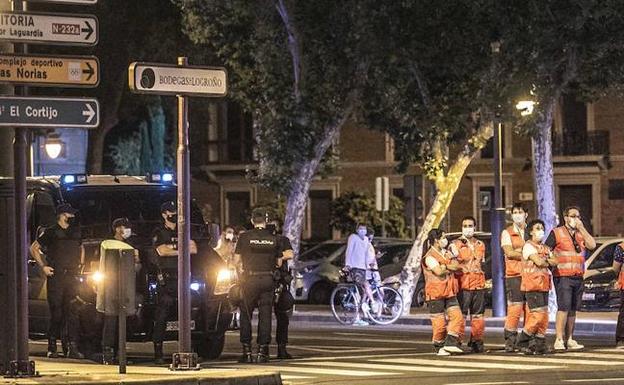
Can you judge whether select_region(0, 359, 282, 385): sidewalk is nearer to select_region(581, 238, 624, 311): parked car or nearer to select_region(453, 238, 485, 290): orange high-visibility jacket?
select_region(453, 238, 485, 290): orange high-visibility jacket

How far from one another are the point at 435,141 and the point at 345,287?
389 cm

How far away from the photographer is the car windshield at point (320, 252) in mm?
35875

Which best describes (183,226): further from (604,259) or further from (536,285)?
(604,259)

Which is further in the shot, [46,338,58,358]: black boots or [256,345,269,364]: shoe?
[46,338,58,358]: black boots

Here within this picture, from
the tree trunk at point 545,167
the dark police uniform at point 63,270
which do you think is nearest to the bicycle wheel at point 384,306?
the tree trunk at point 545,167

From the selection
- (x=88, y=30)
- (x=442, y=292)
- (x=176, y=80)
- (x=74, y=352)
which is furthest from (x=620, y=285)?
(x=88, y=30)

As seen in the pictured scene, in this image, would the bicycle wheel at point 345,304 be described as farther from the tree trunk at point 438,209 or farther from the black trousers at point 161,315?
the black trousers at point 161,315

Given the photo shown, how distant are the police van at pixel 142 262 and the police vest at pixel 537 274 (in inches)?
144

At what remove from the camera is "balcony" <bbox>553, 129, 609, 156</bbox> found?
4922 centimetres

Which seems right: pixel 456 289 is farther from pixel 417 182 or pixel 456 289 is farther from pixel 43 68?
pixel 417 182

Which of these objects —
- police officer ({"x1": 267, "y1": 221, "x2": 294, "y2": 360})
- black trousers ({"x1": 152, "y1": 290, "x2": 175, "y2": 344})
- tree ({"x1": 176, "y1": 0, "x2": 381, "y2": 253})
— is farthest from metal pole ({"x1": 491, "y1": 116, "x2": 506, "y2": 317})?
black trousers ({"x1": 152, "y1": 290, "x2": 175, "y2": 344})

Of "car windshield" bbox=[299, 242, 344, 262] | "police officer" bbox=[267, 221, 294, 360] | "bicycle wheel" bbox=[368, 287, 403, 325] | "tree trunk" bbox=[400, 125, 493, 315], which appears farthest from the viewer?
"car windshield" bbox=[299, 242, 344, 262]

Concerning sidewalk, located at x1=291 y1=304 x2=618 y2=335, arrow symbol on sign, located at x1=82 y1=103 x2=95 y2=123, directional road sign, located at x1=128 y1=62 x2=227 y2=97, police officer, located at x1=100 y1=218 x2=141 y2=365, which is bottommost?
sidewalk, located at x1=291 y1=304 x2=618 y2=335

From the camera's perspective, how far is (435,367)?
17.7 meters
